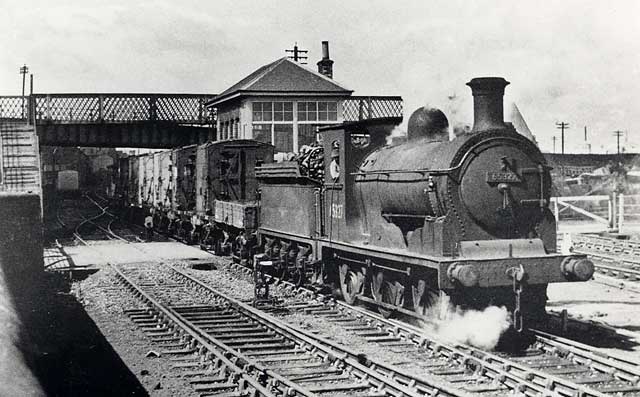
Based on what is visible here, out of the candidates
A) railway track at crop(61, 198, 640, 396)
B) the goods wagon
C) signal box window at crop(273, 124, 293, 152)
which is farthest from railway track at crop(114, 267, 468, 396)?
the goods wagon

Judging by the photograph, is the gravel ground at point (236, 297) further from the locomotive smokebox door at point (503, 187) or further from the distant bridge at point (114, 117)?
the distant bridge at point (114, 117)

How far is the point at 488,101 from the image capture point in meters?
9.59

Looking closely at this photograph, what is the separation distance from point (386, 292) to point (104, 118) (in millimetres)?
21287

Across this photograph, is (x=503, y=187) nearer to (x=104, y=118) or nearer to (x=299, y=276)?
(x=299, y=276)

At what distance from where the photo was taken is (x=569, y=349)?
28.0ft

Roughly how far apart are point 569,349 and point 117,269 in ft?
37.6

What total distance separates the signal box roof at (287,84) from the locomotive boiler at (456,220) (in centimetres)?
1707

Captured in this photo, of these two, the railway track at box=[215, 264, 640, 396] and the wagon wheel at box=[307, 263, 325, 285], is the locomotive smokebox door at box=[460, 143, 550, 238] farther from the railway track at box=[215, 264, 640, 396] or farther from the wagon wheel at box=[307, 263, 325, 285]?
the wagon wheel at box=[307, 263, 325, 285]

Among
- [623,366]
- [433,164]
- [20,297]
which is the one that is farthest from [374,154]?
[20,297]

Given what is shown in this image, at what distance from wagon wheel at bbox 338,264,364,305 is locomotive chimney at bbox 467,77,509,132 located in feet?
11.3

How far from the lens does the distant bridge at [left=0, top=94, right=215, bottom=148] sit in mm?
29297

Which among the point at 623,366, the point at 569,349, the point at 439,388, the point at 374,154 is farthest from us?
the point at 374,154

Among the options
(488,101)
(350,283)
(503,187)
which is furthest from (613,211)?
(503,187)

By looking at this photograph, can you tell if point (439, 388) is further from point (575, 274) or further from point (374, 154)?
point (374, 154)
